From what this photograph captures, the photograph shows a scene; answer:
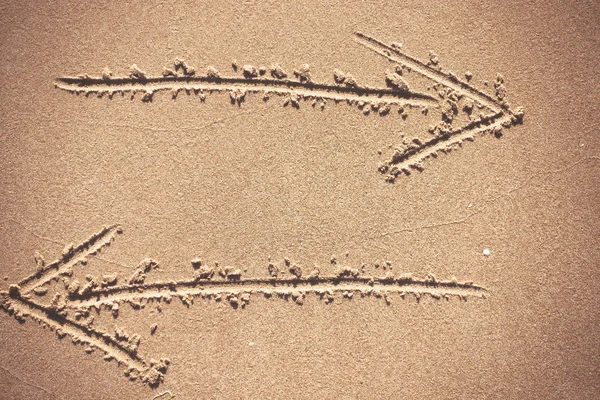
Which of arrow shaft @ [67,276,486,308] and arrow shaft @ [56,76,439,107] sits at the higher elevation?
→ arrow shaft @ [56,76,439,107]

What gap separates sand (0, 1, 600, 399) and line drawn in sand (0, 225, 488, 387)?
10 millimetres

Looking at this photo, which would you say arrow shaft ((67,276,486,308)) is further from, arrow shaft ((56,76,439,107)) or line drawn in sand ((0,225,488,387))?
arrow shaft ((56,76,439,107))

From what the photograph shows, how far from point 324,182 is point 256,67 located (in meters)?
0.64

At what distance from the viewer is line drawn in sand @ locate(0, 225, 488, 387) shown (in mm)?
1655

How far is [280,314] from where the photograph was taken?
167 cm

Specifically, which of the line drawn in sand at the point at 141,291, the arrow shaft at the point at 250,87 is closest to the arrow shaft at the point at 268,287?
the line drawn in sand at the point at 141,291

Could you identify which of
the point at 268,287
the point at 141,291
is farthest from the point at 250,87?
the point at 141,291

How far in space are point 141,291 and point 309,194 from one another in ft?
3.01

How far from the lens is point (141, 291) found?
1.67 meters

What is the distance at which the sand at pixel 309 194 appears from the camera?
1664mm

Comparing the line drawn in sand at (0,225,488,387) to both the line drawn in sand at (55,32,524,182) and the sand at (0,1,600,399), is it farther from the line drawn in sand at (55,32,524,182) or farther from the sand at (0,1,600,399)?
the line drawn in sand at (55,32,524,182)

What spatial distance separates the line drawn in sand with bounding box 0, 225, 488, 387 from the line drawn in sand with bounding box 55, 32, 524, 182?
56cm

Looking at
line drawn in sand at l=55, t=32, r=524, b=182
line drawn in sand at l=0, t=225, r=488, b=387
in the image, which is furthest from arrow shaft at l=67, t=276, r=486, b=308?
line drawn in sand at l=55, t=32, r=524, b=182

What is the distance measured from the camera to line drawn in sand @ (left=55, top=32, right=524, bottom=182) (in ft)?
5.52
